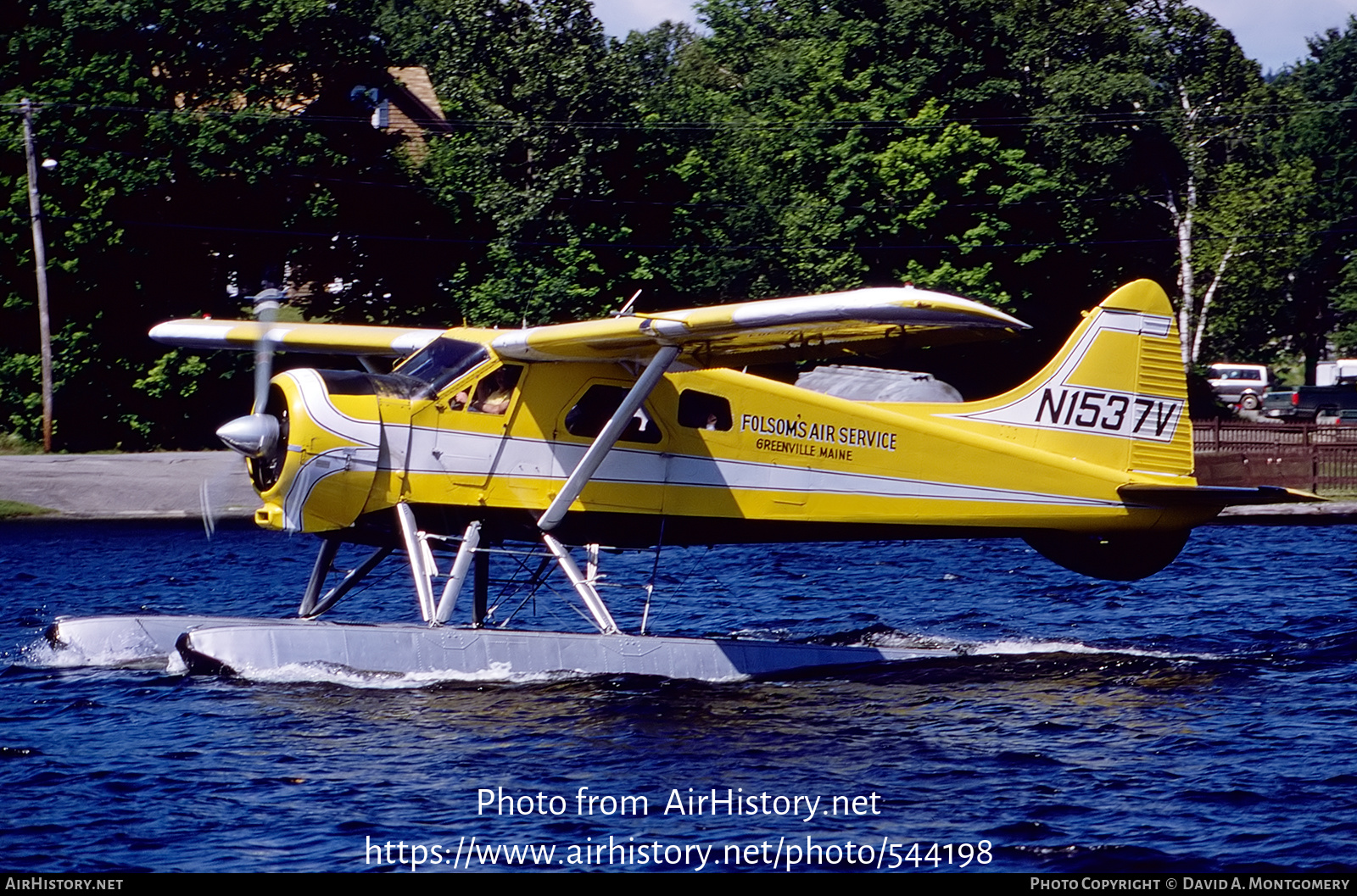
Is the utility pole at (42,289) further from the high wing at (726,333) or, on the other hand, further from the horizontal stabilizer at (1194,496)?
the horizontal stabilizer at (1194,496)

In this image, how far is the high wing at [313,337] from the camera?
1449 cm

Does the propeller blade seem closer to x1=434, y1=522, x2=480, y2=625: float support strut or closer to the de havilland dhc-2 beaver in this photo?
the de havilland dhc-2 beaver

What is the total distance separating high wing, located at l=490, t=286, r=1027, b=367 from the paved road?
15666 millimetres

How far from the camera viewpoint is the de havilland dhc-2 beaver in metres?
12.1

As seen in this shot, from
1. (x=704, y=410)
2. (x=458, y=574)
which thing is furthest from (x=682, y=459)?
(x=458, y=574)

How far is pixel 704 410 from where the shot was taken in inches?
520

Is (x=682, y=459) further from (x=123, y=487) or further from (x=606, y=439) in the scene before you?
(x=123, y=487)

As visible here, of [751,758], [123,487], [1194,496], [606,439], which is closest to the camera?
[751,758]

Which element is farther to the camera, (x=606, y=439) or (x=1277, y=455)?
(x=1277, y=455)

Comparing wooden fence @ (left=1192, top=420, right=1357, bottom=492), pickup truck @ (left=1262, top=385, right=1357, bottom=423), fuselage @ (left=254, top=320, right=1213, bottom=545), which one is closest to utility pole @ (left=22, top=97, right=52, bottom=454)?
fuselage @ (left=254, top=320, right=1213, bottom=545)

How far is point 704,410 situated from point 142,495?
18.3 metres

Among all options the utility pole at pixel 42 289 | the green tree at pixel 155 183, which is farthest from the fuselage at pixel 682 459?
the green tree at pixel 155 183

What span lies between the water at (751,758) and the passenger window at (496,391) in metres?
2.45

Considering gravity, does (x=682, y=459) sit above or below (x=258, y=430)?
below
